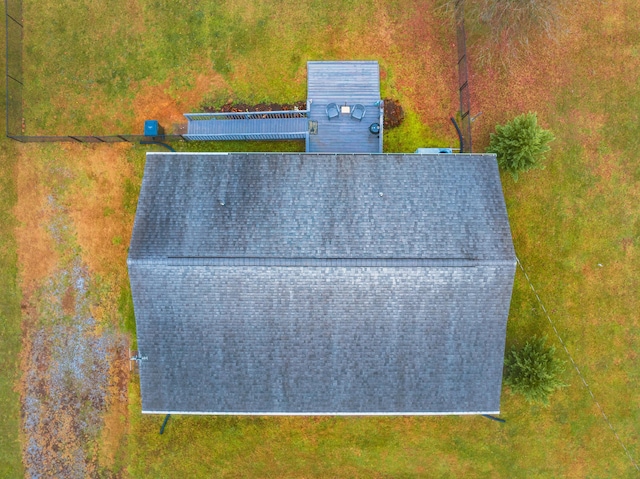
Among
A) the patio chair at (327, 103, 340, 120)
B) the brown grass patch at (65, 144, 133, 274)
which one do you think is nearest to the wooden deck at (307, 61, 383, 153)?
the patio chair at (327, 103, 340, 120)

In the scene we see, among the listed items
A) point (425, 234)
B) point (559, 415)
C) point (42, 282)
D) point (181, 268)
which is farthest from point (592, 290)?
point (42, 282)

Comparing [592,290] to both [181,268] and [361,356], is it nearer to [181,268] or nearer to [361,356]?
[361,356]

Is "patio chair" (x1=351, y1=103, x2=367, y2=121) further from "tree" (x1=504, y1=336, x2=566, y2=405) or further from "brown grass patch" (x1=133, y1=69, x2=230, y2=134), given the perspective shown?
"tree" (x1=504, y1=336, x2=566, y2=405)

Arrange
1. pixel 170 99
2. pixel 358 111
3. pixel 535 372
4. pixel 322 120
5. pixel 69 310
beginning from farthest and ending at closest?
pixel 170 99 < pixel 69 310 < pixel 322 120 < pixel 358 111 < pixel 535 372

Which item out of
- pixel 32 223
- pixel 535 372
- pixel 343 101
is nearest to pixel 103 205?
pixel 32 223

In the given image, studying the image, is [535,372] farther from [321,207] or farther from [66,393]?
[66,393]

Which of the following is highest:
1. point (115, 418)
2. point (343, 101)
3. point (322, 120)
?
point (343, 101)
